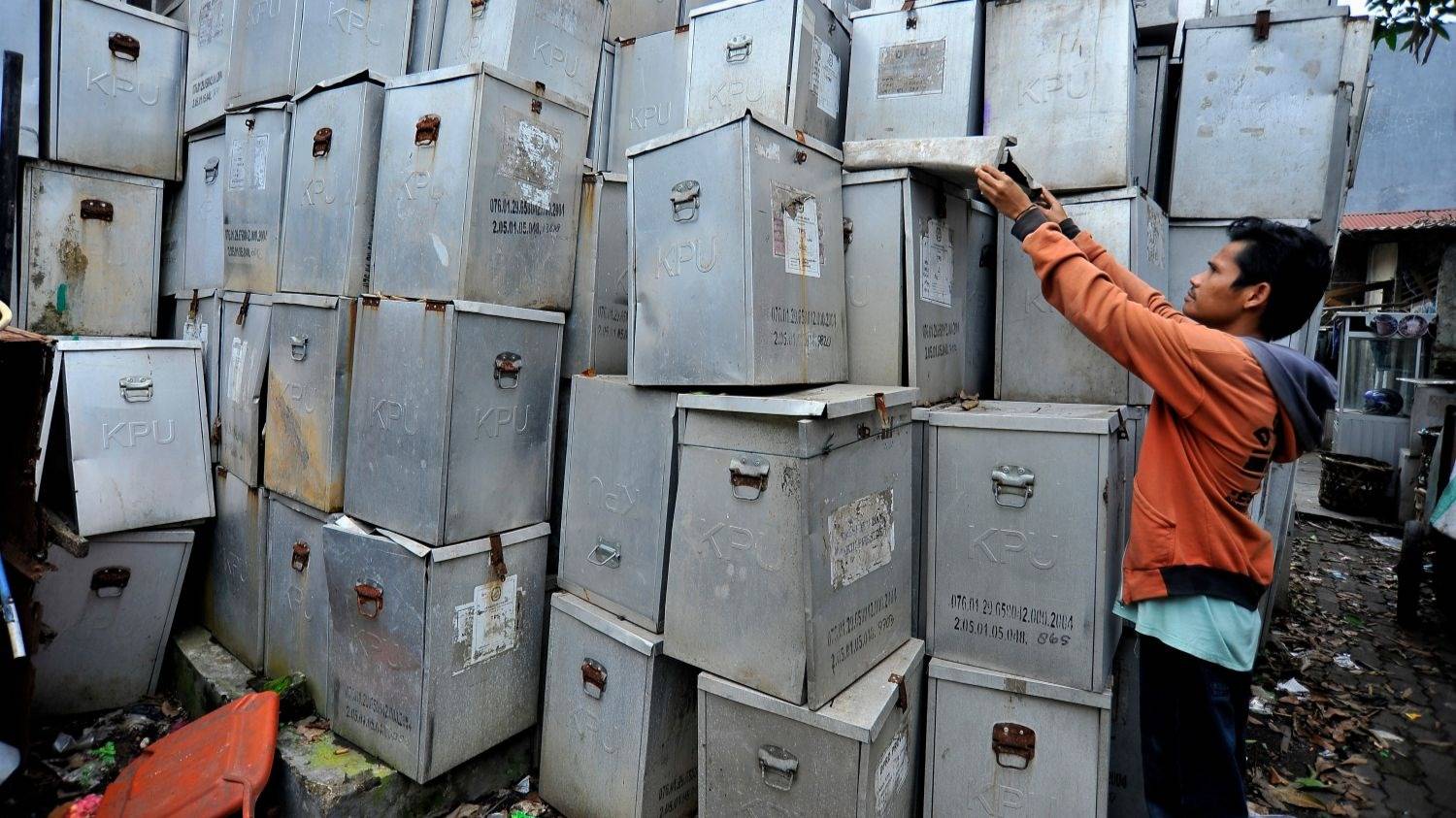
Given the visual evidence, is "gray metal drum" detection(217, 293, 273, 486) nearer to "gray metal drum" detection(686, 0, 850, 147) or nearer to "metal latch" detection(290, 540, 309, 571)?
"metal latch" detection(290, 540, 309, 571)

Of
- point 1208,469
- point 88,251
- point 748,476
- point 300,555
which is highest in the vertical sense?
point 88,251

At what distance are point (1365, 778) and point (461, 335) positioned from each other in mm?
3606

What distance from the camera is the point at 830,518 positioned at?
1837mm

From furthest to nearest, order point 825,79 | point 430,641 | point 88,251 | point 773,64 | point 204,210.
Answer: point 204,210
point 88,251
point 825,79
point 773,64
point 430,641

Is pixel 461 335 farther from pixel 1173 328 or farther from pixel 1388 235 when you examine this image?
pixel 1388 235

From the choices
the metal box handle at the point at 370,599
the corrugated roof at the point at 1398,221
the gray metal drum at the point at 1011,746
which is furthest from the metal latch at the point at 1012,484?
the corrugated roof at the point at 1398,221

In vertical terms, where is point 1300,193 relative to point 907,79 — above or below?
below

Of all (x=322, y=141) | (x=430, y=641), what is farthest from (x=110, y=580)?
(x=322, y=141)

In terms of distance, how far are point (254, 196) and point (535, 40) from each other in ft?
4.27

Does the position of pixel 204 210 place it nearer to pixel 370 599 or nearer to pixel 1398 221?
pixel 370 599

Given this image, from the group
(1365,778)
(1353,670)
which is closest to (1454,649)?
(1353,670)

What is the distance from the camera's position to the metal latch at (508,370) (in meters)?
2.37

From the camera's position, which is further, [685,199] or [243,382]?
[243,382]

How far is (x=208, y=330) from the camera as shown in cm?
321
